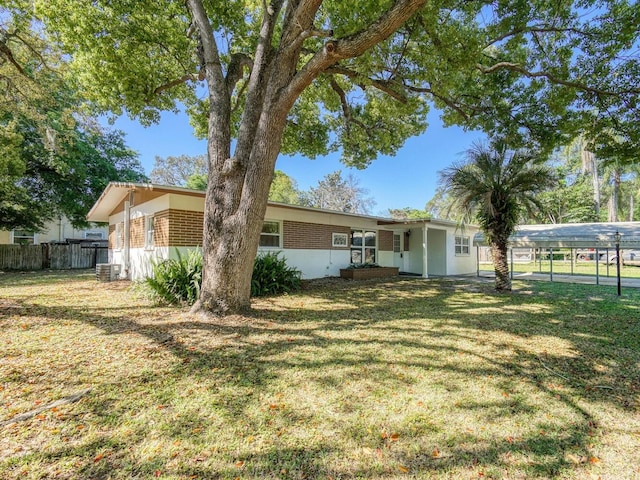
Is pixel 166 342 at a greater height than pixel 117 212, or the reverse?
pixel 117 212

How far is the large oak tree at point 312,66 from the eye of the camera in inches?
220

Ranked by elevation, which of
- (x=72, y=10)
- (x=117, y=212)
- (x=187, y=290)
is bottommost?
A: (x=187, y=290)

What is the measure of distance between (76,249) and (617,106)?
1002 inches

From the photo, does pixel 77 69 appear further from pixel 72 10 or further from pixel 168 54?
pixel 168 54

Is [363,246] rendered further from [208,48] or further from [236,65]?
[208,48]

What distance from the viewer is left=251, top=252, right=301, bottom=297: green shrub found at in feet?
28.7

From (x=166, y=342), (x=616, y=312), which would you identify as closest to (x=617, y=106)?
(x=616, y=312)

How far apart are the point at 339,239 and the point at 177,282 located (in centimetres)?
814

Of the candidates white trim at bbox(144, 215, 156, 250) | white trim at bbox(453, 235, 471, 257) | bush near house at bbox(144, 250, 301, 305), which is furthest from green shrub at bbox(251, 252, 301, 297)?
white trim at bbox(453, 235, 471, 257)

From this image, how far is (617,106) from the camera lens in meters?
7.28

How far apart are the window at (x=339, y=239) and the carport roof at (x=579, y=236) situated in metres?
5.76

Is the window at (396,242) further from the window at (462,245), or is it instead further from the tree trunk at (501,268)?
the tree trunk at (501,268)

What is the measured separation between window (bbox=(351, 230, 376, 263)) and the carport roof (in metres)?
5.12

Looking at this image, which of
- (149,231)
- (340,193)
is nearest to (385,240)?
(149,231)
